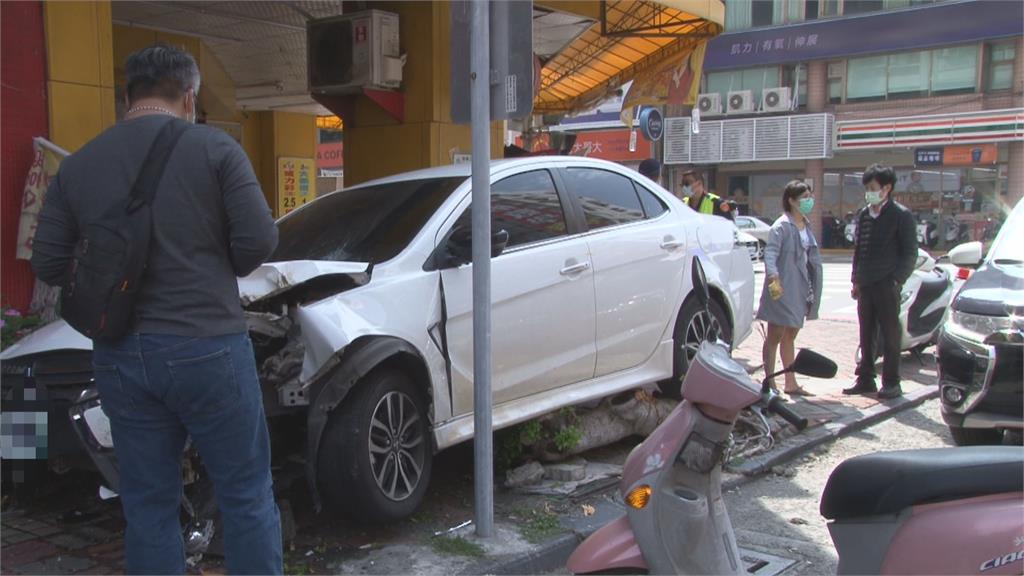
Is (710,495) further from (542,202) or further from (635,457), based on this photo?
(542,202)

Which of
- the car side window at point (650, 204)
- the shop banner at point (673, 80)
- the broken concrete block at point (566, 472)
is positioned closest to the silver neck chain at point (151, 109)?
the broken concrete block at point (566, 472)

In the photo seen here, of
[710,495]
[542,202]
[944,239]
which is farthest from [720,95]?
[710,495]

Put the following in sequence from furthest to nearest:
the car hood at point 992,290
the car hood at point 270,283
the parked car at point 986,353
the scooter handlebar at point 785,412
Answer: the car hood at point 992,290, the parked car at point 986,353, the car hood at point 270,283, the scooter handlebar at point 785,412

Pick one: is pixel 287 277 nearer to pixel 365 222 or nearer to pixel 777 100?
pixel 365 222

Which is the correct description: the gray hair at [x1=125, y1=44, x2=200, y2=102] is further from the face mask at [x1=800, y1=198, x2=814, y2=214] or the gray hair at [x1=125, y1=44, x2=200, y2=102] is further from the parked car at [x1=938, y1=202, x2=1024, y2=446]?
the face mask at [x1=800, y1=198, x2=814, y2=214]

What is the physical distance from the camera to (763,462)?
5.50 meters

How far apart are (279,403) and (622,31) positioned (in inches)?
314

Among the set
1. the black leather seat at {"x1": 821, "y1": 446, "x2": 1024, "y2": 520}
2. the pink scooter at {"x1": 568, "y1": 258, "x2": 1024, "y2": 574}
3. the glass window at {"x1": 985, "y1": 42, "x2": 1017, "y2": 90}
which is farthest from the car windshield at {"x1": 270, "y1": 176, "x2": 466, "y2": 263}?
the glass window at {"x1": 985, "y1": 42, "x2": 1017, "y2": 90}

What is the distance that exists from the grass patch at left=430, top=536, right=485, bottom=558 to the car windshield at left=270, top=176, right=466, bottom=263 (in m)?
1.40

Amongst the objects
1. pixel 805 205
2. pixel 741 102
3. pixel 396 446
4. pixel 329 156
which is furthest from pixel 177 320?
pixel 741 102

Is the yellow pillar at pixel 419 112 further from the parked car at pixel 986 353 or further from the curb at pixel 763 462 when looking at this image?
the parked car at pixel 986 353

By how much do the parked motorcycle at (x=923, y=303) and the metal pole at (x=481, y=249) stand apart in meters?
5.33

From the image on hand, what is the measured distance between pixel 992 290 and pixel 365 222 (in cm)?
390

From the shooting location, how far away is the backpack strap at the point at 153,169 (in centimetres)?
262
